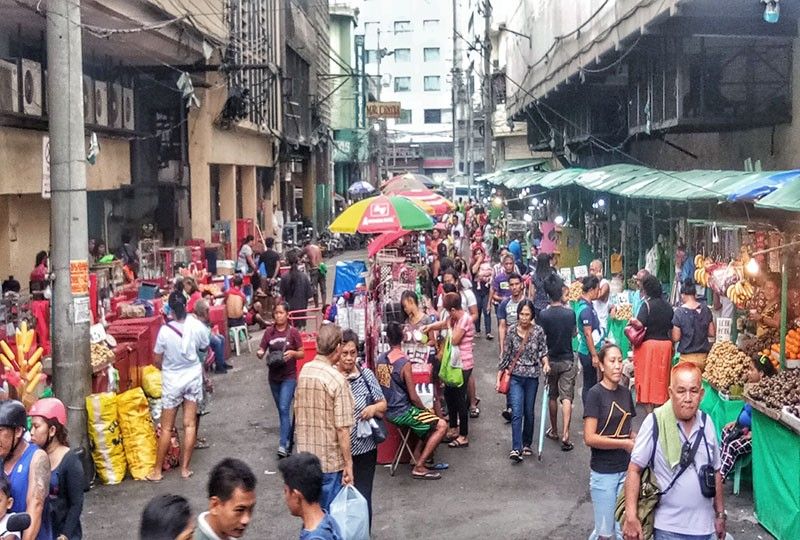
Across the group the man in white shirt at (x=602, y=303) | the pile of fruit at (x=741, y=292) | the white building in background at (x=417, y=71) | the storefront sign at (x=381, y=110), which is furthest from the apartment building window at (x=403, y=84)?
the pile of fruit at (x=741, y=292)

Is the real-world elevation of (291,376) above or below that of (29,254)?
below

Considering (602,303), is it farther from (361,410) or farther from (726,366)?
(361,410)

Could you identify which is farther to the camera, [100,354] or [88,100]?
[88,100]

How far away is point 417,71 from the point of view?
9075 centimetres

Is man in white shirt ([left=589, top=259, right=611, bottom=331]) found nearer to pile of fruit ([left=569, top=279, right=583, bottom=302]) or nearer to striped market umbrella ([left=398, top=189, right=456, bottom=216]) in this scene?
pile of fruit ([left=569, top=279, right=583, bottom=302])

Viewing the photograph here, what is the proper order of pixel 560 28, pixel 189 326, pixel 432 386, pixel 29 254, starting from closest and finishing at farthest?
pixel 189 326 → pixel 432 386 → pixel 29 254 → pixel 560 28

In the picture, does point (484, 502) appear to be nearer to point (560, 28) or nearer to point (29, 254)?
point (29, 254)

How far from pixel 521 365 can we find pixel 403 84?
83333 mm

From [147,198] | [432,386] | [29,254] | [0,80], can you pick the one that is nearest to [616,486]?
[432,386]

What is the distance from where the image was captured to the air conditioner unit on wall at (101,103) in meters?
17.0

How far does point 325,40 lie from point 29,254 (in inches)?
1238

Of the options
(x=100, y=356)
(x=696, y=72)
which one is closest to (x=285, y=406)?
(x=100, y=356)

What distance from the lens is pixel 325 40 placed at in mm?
45719

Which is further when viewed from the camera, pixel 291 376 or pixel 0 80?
pixel 0 80
